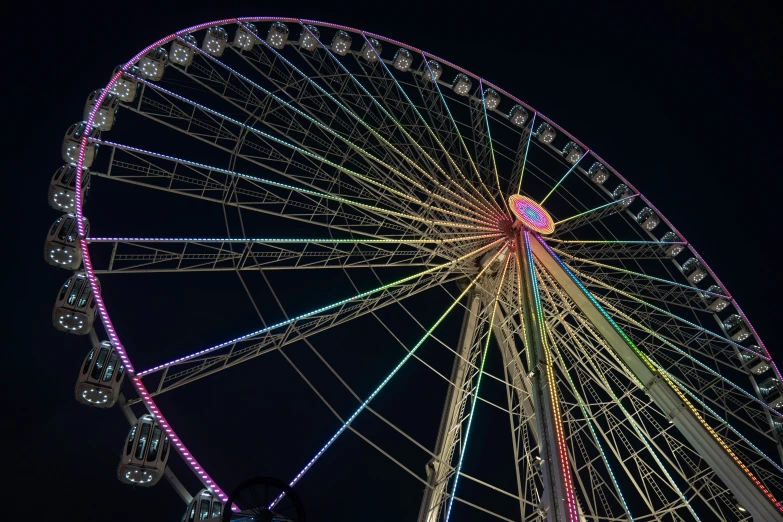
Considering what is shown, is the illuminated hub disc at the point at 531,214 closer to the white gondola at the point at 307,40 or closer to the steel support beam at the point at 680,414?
the steel support beam at the point at 680,414

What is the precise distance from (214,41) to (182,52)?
93cm

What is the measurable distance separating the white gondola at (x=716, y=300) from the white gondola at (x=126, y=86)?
1475 centimetres

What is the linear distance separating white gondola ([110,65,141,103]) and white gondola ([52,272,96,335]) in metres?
4.38

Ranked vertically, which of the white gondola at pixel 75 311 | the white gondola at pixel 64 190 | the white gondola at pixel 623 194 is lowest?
the white gondola at pixel 75 311

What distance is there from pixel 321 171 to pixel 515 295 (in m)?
5.11

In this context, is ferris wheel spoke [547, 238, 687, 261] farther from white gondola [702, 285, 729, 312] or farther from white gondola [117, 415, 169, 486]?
white gondola [117, 415, 169, 486]

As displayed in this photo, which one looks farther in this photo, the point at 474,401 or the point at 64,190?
the point at 474,401

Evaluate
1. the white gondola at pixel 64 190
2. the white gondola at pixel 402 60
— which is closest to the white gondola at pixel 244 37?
the white gondola at pixel 402 60

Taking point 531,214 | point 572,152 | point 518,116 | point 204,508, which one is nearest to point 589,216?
point 572,152

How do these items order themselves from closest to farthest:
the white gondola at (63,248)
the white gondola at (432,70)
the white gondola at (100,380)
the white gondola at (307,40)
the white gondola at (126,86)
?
the white gondola at (100,380) → the white gondola at (63,248) → the white gondola at (126,86) → the white gondola at (307,40) → the white gondola at (432,70)

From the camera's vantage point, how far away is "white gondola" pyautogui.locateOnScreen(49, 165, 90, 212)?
1034 centimetres

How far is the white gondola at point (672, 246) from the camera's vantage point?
17519 mm

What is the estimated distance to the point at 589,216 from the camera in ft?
54.4

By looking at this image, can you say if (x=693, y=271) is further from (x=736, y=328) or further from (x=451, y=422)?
(x=451, y=422)
